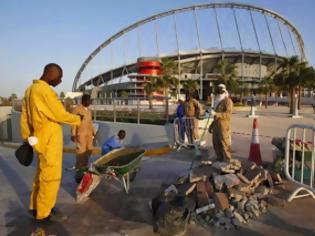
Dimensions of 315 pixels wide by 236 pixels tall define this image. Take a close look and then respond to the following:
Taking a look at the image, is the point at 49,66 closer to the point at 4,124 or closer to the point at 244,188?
the point at 244,188

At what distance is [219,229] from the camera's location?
13.2 ft

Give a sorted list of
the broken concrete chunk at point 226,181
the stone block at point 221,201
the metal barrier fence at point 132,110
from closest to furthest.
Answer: the stone block at point 221,201
the broken concrete chunk at point 226,181
the metal barrier fence at point 132,110

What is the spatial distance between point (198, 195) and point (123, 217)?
921 millimetres

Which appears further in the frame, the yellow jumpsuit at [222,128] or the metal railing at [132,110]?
the metal railing at [132,110]

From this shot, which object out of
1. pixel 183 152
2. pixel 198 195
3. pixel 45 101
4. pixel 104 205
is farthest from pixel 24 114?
pixel 183 152

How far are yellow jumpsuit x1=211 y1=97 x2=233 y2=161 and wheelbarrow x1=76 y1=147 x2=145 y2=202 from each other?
183 cm

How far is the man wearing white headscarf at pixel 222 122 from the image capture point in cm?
690

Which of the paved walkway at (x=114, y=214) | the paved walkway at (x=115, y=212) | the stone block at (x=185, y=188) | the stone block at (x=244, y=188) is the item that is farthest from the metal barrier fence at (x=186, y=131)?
the stone block at (x=185, y=188)

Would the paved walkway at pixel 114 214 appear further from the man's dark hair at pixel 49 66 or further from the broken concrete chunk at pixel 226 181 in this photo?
the man's dark hair at pixel 49 66

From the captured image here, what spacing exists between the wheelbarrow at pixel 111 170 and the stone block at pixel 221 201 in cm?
121

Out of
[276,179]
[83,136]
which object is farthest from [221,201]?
[83,136]

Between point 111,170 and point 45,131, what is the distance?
1244mm

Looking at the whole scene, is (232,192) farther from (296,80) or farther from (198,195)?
(296,80)

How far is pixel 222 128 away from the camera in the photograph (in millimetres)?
6957
